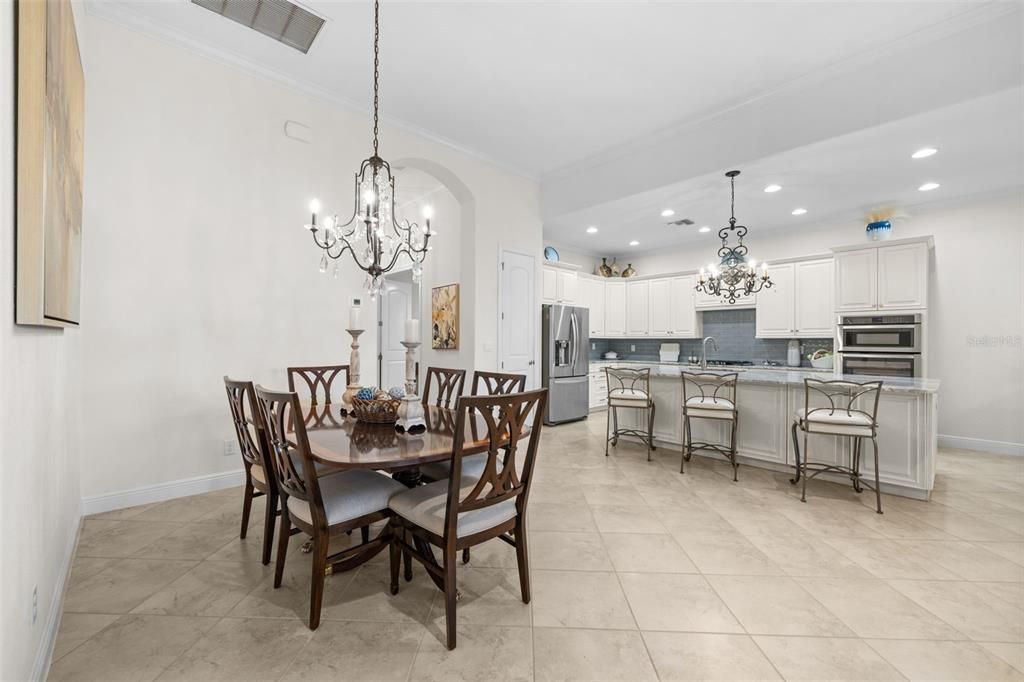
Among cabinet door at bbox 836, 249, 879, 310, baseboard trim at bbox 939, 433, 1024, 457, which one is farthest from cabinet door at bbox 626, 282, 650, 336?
baseboard trim at bbox 939, 433, 1024, 457

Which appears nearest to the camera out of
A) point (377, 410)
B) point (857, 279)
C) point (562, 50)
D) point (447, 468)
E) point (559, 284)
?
point (377, 410)

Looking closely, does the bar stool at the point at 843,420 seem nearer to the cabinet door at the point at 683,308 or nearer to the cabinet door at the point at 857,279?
the cabinet door at the point at 857,279

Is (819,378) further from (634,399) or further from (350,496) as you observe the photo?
(350,496)

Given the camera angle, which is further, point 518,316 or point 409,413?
point 518,316

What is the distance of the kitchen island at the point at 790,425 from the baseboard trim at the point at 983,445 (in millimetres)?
2017

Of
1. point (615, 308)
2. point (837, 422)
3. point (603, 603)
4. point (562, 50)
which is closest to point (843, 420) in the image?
point (837, 422)

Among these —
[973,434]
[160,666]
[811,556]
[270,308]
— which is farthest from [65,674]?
[973,434]

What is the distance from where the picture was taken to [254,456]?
7.13 ft

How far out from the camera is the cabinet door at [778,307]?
19.7 feet

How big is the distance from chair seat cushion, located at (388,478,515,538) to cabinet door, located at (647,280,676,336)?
6.04 m

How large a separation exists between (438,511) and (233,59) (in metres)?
3.53

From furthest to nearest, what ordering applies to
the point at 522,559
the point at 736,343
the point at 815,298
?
1. the point at 736,343
2. the point at 815,298
3. the point at 522,559

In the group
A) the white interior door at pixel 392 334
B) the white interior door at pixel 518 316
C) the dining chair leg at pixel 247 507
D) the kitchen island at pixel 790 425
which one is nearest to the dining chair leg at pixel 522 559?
the dining chair leg at pixel 247 507

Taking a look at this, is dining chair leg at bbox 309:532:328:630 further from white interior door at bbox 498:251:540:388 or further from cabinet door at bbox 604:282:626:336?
cabinet door at bbox 604:282:626:336
